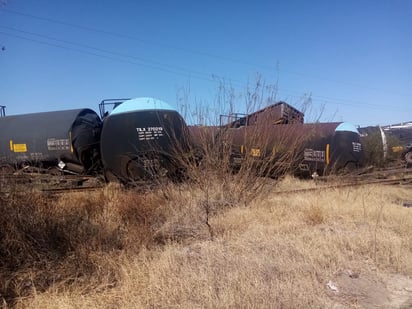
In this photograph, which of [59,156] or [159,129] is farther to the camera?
[59,156]

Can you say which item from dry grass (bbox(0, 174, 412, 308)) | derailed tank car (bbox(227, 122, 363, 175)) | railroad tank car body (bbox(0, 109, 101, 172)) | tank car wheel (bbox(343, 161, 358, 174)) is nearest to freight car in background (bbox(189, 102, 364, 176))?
derailed tank car (bbox(227, 122, 363, 175))

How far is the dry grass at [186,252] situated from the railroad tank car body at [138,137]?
322cm

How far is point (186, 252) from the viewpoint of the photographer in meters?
4.46

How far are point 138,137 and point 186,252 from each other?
6.11m

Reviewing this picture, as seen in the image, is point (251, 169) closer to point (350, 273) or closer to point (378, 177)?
point (350, 273)

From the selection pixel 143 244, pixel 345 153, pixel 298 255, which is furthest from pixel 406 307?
pixel 345 153

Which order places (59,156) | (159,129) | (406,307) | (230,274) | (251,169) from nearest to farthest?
(406,307), (230,274), (251,169), (159,129), (59,156)

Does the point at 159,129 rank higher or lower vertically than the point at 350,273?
higher

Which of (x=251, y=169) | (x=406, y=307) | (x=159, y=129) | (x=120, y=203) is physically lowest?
(x=406, y=307)

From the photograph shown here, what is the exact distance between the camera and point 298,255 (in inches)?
168

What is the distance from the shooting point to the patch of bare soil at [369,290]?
332 centimetres

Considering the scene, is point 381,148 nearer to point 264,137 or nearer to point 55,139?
point 264,137

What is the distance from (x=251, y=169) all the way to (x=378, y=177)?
990 centimetres

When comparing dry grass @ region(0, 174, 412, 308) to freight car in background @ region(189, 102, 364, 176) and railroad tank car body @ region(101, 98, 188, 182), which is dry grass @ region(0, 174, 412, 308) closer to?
freight car in background @ region(189, 102, 364, 176)
